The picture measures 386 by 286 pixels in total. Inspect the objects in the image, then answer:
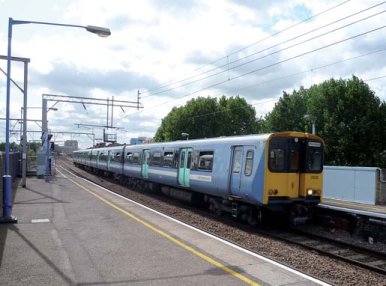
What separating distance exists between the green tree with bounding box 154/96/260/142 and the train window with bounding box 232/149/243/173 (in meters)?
49.7

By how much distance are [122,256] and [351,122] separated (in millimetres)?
35186

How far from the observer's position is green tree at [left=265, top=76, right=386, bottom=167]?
129 feet

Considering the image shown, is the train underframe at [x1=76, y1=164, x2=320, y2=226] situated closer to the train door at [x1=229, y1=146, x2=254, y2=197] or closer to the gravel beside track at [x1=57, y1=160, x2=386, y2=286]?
the train door at [x1=229, y1=146, x2=254, y2=197]

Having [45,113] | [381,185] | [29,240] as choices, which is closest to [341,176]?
[381,185]

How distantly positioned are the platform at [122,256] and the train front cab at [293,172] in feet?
9.48

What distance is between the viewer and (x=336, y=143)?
133ft

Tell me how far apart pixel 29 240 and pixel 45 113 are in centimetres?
2761

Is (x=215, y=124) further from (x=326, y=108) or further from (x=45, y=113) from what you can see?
(x=45, y=113)

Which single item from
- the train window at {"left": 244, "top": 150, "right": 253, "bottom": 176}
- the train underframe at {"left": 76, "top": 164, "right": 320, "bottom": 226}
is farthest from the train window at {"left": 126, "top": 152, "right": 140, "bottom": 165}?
the train window at {"left": 244, "top": 150, "right": 253, "bottom": 176}

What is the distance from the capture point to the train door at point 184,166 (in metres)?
18.3

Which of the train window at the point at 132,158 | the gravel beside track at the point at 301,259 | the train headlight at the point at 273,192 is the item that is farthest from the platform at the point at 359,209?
the train window at the point at 132,158

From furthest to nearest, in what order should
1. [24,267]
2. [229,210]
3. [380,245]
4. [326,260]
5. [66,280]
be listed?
1. [229,210]
2. [380,245]
3. [326,260]
4. [24,267]
5. [66,280]

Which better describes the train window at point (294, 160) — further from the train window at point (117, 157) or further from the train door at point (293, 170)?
the train window at point (117, 157)

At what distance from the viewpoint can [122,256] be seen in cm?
827
